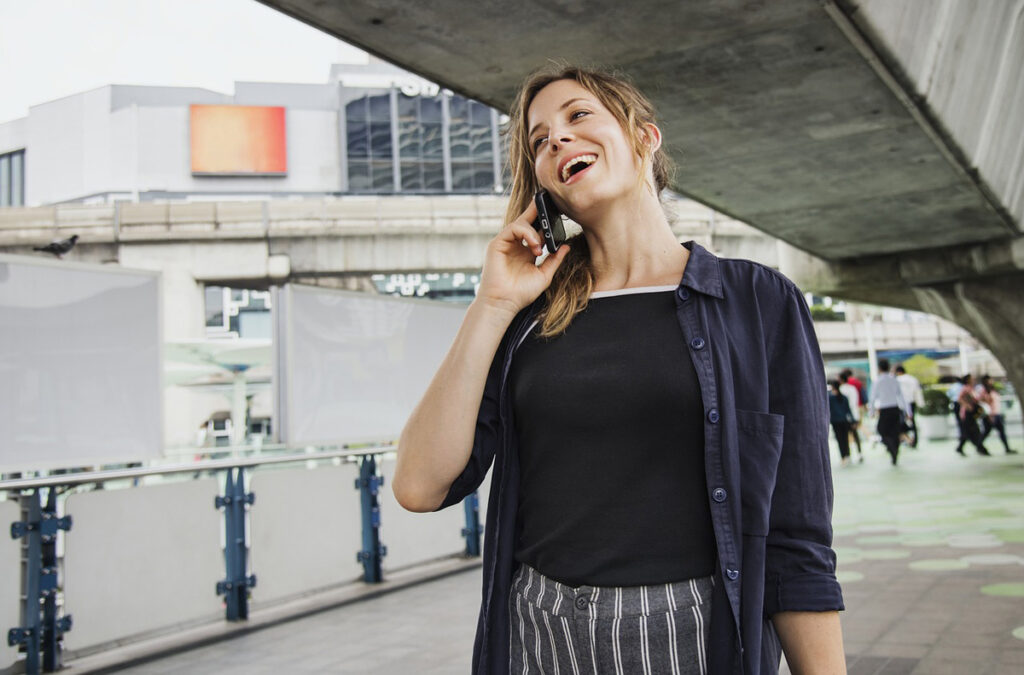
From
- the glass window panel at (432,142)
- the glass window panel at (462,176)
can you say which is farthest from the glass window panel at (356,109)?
the glass window panel at (462,176)

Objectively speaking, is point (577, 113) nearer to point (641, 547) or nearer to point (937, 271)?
point (641, 547)

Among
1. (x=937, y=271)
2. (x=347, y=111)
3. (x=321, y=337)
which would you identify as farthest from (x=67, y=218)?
(x=347, y=111)

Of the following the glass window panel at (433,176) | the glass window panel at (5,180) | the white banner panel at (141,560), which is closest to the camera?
the white banner panel at (141,560)

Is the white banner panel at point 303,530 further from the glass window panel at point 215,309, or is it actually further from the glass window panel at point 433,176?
the glass window panel at point 433,176

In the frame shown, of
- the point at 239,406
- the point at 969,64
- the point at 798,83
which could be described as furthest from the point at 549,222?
the point at 239,406

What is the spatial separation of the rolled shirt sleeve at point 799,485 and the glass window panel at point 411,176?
65.7 m

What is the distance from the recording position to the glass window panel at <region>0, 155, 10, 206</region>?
6788 centimetres

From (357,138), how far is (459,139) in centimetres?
754

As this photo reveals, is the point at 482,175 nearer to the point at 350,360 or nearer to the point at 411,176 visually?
the point at 411,176

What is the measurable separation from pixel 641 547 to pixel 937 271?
15874 millimetres

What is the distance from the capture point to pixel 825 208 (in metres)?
12.0

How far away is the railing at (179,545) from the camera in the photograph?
227 inches

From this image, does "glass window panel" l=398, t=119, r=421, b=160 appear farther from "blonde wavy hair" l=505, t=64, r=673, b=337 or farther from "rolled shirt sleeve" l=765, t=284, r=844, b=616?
"rolled shirt sleeve" l=765, t=284, r=844, b=616

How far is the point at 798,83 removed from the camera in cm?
707
